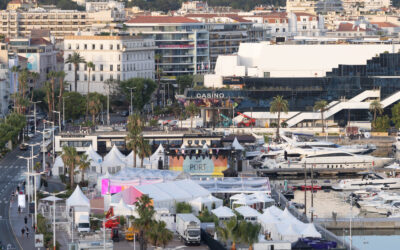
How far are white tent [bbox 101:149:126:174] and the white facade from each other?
37.8m

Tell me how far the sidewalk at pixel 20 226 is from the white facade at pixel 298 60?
55639mm

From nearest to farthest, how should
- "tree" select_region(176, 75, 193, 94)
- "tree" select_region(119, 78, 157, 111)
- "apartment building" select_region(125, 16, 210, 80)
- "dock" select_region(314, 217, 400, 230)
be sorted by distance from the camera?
"dock" select_region(314, 217, 400, 230), "tree" select_region(119, 78, 157, 111), "tree" select_region(176, 75, 193, 94), "apartment building" select_region(125, 16, 210, 80)

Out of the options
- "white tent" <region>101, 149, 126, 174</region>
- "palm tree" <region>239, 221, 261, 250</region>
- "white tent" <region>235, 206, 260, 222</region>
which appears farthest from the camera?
"white tent" <region>101, 149, 126, 174</region>

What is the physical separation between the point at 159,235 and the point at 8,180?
3255 cm

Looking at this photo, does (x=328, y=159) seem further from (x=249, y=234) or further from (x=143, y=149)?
(x=249, y=234)

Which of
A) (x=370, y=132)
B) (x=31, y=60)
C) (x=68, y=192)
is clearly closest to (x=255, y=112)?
(x=370, y=132)

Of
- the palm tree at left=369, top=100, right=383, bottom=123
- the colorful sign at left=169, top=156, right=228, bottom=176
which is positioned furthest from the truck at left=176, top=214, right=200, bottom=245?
the palm tree at left=369, top=100, right=383, bottom=123

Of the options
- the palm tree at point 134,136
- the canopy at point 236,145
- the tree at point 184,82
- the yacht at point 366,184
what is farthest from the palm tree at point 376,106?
the palm tree at point 134,136

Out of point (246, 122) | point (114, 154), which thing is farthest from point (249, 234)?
point (246, 122)

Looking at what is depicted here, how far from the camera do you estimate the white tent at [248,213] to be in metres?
74.0

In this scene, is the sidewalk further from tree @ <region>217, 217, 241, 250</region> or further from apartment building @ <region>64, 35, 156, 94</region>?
apartment building @ <region>64, 35, 156, 94</region>

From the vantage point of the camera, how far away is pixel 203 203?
255ft

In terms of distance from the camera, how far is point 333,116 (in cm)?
13112

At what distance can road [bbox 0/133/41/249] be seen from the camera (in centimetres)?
7119
